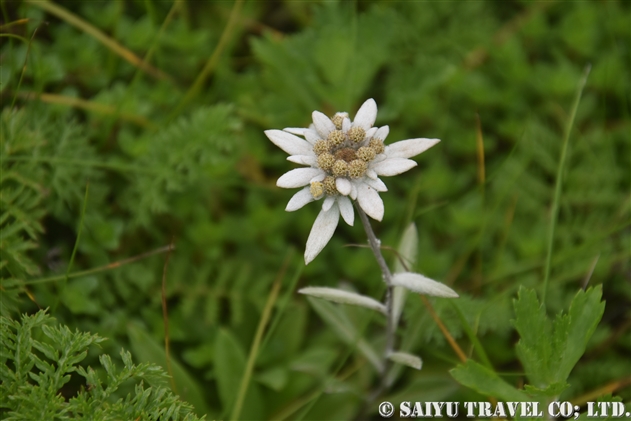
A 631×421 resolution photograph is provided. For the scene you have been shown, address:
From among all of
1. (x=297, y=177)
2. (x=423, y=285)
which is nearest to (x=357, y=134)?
(x=297, y=177)

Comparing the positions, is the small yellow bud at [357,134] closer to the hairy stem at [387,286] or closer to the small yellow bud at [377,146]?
the small yellow bud at [377,146]

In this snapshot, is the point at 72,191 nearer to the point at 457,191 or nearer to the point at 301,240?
the point at 301,240

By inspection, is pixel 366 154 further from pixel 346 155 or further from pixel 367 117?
pixel 367 117

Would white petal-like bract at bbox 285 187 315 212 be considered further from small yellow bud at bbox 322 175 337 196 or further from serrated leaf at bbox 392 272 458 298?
serrated leaf at bbox 392 272 458 298

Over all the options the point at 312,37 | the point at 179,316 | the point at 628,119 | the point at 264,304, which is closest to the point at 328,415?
the point at 264,304

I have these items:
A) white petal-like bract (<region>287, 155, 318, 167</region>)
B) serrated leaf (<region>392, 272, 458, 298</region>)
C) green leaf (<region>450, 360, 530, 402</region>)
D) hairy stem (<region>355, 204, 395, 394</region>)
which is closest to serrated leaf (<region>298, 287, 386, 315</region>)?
hairy stem (<region>355, 204, 395, 394</region>)

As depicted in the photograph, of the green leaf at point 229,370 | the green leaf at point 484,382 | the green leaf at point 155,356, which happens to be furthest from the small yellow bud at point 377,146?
the green leaf at point 155,356
